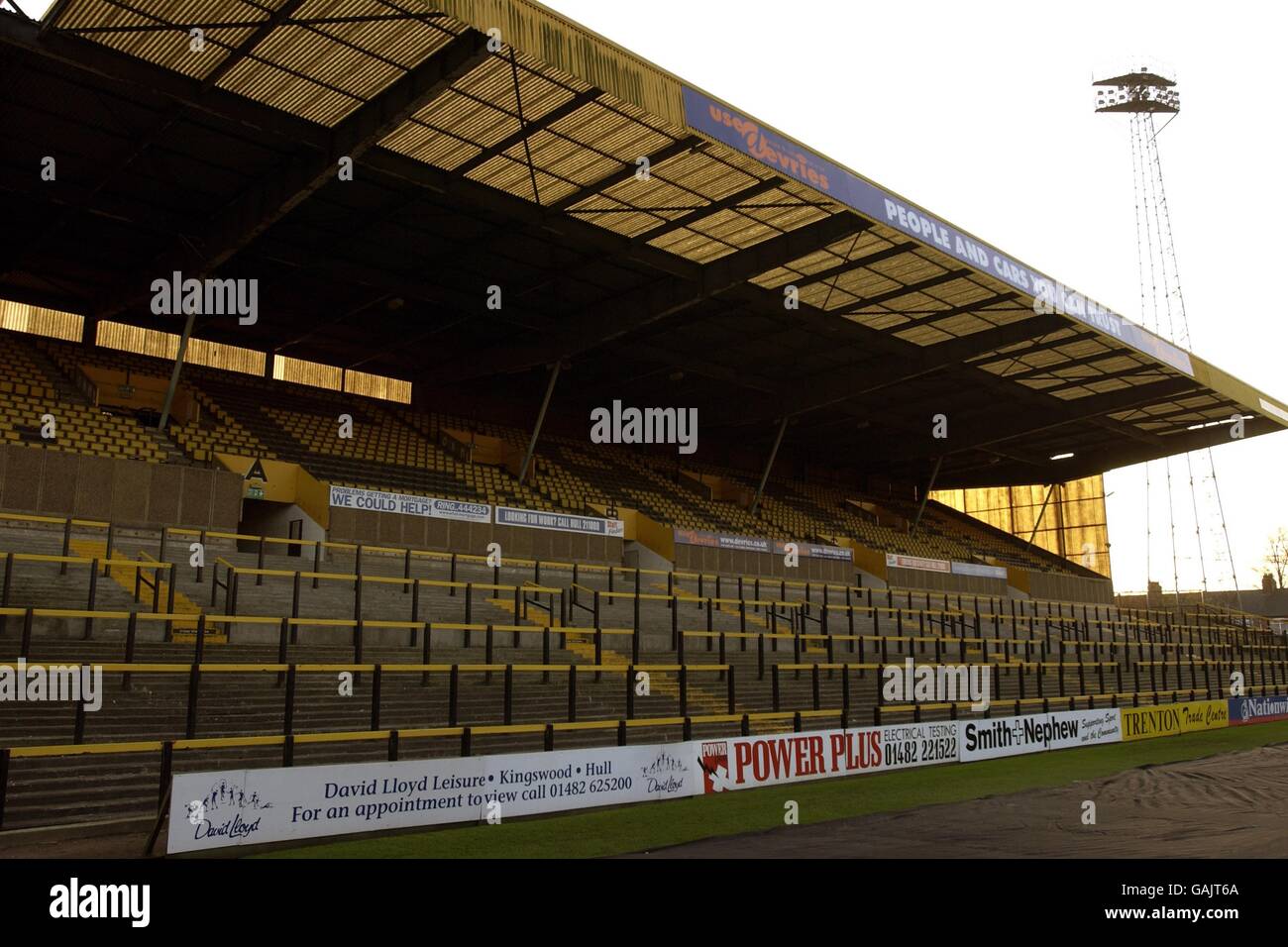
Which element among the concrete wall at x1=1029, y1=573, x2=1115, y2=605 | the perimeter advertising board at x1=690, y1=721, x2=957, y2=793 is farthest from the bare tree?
the perimeter advertising board at x1=690, y1=721, x2=957, y2=793

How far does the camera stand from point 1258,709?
32188mm

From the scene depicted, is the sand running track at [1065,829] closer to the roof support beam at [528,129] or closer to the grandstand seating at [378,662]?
the grandstand seating at [378,662]

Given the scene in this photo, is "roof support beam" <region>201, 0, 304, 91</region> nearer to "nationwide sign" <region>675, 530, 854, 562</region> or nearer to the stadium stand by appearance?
the stadium stand

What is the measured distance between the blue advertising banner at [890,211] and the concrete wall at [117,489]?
1511cm

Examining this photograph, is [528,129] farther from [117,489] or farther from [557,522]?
[557,522]

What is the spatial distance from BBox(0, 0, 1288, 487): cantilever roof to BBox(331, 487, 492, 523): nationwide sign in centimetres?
645

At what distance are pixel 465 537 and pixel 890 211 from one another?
15263mm

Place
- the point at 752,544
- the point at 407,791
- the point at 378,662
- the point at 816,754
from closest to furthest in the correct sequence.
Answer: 1. the point at 407,791
2. the point at 378,662
3. the point at 816,754
4. the point at 752,544

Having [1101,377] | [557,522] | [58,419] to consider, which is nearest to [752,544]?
[557,522]

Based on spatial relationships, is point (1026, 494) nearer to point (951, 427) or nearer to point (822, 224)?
point (951, 427)

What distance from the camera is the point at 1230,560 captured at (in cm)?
6812

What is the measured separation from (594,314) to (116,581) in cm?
1807

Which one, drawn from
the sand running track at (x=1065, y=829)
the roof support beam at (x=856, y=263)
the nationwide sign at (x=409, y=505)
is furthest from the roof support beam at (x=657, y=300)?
the sand running track at (x=1065, y=829)
